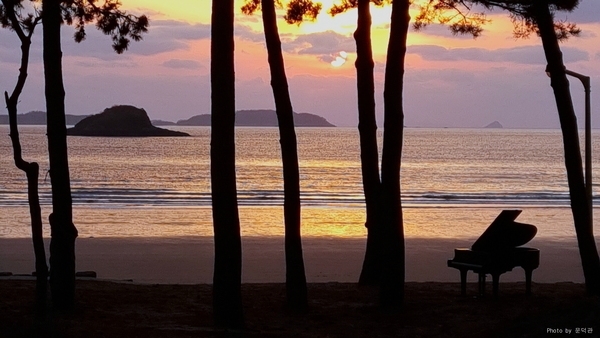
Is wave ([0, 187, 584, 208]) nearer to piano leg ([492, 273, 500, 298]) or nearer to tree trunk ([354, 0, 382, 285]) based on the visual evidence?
tree trunk ([354, 0, 382, 285])

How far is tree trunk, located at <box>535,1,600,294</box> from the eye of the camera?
11.4 meters

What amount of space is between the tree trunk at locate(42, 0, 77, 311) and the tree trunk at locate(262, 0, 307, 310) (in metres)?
2.51

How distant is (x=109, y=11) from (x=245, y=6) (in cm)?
227

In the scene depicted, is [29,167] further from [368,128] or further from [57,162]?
[368,128]

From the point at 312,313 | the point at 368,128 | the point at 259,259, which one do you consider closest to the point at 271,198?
the point at 259,259

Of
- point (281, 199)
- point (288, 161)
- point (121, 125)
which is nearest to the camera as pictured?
point (288, 161)

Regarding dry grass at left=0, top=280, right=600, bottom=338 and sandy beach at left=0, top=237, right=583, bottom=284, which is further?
sandy beach at left=0, top=237, right=583, bottom=284

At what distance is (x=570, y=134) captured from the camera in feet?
37.5

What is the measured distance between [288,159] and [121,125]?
186294mm

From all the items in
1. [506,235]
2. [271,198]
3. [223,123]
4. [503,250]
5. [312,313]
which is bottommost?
[271,198]

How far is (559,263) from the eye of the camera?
58.3 feet

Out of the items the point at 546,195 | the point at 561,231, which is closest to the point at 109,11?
the point at 561,231

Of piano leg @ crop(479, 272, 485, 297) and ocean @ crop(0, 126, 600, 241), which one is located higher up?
piano leg @ crop(479, 272, 485, 297)

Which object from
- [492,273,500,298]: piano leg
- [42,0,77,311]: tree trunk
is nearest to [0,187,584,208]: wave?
[492,273,500,298]: piano leg
